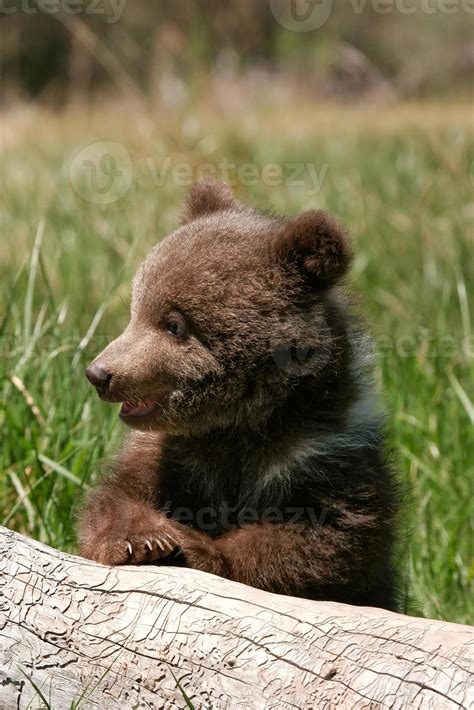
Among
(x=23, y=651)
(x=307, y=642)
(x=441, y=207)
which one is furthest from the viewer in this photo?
(x=441, y=207)

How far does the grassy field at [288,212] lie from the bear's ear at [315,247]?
2.70 ft

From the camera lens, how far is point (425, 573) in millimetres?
4797

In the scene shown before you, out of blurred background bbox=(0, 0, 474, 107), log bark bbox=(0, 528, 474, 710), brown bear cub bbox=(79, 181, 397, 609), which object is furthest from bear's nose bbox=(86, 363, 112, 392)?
blurred background bbox=(0, 0, 474, 107)

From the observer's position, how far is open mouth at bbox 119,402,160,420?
140 inches

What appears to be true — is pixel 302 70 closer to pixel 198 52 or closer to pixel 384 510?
pixel 198 52

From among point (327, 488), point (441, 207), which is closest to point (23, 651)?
point (327, 488)

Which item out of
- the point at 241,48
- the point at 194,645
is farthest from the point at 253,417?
the point at 241,48

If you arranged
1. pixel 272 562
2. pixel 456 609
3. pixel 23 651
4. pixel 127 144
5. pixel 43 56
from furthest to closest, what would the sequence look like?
pixel 43 56 < pixel 127 144 < pixel 456 609 < pixel 272 562 < pixel 23 651

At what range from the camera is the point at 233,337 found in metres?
3.50

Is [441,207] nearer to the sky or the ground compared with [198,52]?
nearer to the ground

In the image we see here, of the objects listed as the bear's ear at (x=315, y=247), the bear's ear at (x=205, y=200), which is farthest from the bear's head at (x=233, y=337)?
the bear's ear at (x=205, y=200)

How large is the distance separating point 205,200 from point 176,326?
0.83 m

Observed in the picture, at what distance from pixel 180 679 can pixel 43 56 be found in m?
30.6

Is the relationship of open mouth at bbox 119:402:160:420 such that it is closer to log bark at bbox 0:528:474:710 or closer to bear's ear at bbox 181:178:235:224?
log bark at bbox 0:528:474:710
